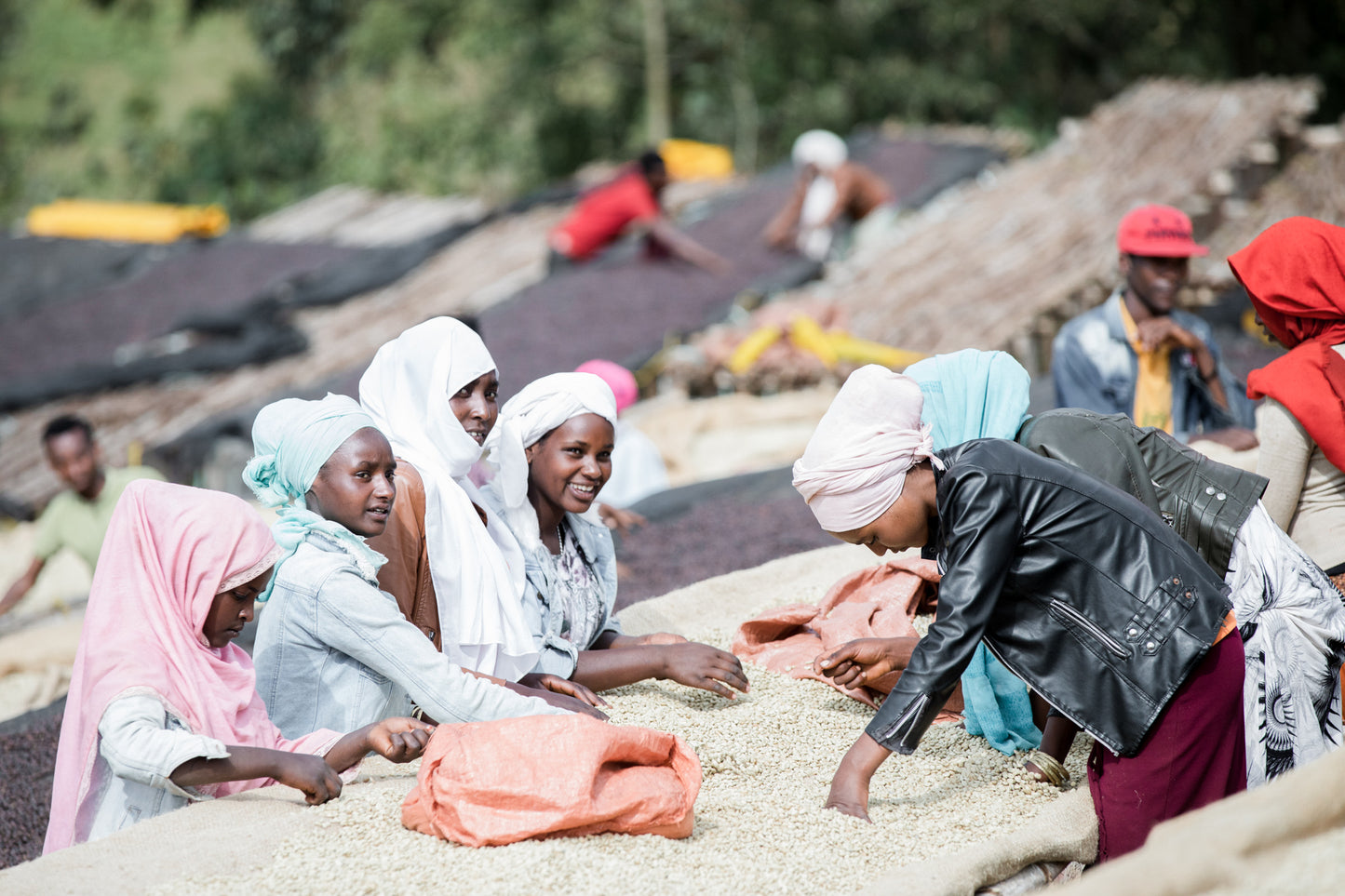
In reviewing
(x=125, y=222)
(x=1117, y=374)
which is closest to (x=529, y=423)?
(x=1117, y=374)

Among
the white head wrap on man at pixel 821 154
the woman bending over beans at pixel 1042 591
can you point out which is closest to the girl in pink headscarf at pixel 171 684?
the woman bending over beans at pixel 1042 591

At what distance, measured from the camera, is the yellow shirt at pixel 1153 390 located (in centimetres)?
365

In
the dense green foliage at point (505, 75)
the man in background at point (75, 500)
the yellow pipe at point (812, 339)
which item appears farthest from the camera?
the dense green foliage at point (505, 75)

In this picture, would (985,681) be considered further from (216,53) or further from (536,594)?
(216,53)

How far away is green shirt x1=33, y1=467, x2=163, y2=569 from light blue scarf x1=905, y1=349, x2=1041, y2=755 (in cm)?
324

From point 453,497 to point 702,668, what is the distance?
646mm

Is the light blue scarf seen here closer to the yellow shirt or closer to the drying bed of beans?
the drying bed of beans

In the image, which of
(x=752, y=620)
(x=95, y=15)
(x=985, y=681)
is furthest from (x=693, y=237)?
(x=95, y=15)

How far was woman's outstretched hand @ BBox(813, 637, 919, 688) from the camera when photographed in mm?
2460

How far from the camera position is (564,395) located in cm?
270

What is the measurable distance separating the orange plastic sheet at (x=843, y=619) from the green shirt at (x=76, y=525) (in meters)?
2.70

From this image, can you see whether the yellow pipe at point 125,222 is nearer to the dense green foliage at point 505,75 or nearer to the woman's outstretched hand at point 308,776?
the dense green foliage at point 505,75

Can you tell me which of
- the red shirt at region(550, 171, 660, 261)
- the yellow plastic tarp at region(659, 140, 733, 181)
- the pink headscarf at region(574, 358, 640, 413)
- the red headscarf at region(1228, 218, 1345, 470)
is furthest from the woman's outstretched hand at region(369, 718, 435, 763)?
the yellow plastic tarp at region(659, 140, 733, 181)

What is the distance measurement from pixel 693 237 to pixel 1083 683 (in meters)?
6.76
